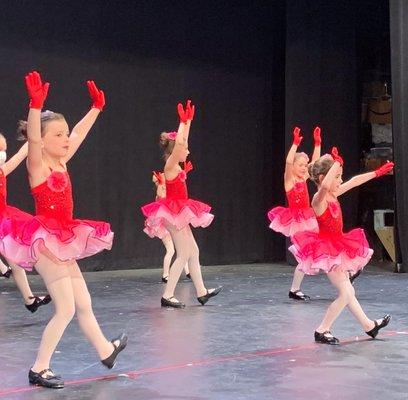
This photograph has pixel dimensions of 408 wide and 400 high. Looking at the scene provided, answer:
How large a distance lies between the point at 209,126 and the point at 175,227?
402cm

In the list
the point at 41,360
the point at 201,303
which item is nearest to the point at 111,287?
the point at 201,303

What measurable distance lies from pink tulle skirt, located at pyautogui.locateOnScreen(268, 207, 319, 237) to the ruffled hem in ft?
10.6

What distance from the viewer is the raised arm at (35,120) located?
3.18m

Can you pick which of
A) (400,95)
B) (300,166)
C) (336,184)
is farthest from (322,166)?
(400,95)

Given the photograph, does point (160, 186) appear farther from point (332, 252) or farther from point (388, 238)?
point (332, 252)

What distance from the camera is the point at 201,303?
5.81 m

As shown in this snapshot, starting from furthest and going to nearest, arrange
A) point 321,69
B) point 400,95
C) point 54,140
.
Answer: point 321,69, point 400,95, point 54,140

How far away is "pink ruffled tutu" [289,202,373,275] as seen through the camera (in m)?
4.25

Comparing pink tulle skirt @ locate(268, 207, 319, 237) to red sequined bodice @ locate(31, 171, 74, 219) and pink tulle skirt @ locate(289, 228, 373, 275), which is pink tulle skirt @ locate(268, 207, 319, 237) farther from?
red sequined bodice @ locate(31, 171, 74, 219)

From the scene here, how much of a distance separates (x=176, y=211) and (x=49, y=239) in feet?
8.43

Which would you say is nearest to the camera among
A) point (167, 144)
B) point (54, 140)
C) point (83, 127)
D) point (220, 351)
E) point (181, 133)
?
point (54, 140)

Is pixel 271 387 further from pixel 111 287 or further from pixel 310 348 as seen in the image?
pixel 111 287

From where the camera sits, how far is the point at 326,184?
4203 millimetres

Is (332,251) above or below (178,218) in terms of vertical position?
below
